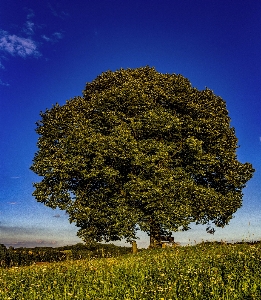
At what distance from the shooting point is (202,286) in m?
9.68

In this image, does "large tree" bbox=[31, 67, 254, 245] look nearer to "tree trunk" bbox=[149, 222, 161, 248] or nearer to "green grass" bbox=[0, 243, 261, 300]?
"tree trunk" bbox=[149, 222, 161, 248]

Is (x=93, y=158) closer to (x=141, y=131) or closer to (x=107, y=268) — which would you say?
(x=141, y=131)

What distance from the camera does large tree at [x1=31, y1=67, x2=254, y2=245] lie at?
25047mm

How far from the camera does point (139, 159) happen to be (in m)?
24.8

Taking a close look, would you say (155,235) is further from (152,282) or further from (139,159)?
Answer: (152,282)


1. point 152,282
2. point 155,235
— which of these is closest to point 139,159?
point 155,235

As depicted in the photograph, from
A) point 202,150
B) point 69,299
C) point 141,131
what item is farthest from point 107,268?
point 202,150

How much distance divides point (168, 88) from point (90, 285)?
20.9 metres

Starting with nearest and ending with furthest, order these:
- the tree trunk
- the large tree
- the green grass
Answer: the green grass, the large tree, the tree trunk


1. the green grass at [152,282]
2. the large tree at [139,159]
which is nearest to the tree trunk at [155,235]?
the large tree at [139,159]

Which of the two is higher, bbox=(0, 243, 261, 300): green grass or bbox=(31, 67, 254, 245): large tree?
bbox=(31, 67, 254, 245): large tree

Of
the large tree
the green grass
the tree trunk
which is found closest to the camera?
the green grass

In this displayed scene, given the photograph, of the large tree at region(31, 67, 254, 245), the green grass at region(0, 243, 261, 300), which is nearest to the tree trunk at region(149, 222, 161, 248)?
the large tree at region(31, 67, 254, 245)

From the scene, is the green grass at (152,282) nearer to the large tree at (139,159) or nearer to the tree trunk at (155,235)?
the large tree at (139,159)
